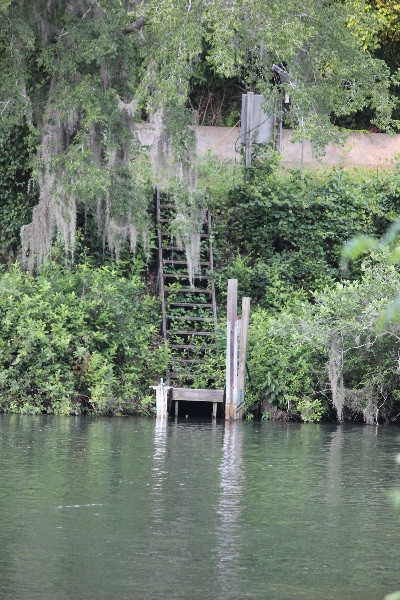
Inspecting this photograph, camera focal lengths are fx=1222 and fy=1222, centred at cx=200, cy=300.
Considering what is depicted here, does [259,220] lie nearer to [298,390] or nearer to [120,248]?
[120,248]

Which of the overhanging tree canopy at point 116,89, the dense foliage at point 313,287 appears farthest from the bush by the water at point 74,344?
the dense foliage at point 313,287

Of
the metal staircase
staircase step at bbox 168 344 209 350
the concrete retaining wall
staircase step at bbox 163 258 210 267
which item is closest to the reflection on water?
the metal staircase

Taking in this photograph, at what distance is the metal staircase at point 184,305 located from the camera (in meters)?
23.0

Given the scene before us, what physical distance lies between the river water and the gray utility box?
988cm

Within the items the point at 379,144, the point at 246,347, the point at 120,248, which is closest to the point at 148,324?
the point at 120,248

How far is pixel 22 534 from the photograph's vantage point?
10.4 metres

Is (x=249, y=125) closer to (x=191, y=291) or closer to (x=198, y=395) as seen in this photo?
(x=191, y=291)

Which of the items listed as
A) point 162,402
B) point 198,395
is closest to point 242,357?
point 198,395

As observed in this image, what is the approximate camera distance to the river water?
8.98m

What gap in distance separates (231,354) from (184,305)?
380cm

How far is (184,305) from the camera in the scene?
24672mm

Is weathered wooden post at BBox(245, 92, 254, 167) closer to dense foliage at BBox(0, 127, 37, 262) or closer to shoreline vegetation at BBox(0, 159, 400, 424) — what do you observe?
shoreline vegetation at BBox(0, 159, 400, 424)

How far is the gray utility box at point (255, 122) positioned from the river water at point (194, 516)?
32.4 feet

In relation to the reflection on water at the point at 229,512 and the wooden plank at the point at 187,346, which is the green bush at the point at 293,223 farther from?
the reflection on water at the point at 229,512
